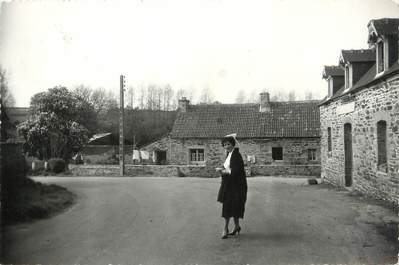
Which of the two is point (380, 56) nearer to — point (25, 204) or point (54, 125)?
point (25, 204)

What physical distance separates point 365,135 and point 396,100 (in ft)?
9.61

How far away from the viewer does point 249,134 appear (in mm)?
30953

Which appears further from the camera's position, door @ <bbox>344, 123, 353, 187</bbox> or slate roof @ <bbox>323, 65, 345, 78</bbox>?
slate roof @ <bbox>323, 65, 345, 78</bbox>

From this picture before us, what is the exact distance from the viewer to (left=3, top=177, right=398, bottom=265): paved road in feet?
20.5

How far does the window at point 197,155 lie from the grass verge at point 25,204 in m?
20.0

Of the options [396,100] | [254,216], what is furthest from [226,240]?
[396,100]

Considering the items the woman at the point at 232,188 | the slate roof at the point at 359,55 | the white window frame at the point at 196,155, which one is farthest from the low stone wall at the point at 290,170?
the woman at the point at 232,188

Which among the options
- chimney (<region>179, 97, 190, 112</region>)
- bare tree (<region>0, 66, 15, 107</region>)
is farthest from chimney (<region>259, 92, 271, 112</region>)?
bare tree (<region>0, 66, 15, 107</region>)

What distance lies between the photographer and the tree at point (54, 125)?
29.9 m

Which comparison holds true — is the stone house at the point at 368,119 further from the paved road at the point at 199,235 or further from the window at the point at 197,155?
the window at the point at 197,155

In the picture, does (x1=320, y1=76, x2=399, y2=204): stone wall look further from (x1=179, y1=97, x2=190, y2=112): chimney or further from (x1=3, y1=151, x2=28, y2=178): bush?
(x1=179, y1=97, x2=190, y2=112): chimney

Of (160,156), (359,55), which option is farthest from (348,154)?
(160,156)

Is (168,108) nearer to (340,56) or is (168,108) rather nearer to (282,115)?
(282,115)

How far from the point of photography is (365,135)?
1306 cm
